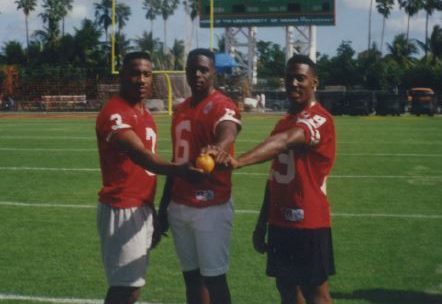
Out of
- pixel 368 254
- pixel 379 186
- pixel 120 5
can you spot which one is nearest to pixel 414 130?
pixel 379 186

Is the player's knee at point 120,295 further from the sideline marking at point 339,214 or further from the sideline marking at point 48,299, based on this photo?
the sideline marking at point 339,214

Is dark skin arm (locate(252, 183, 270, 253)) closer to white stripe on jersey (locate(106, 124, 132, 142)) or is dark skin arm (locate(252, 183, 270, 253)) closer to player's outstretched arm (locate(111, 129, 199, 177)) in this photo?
player's outstretched arm (locate(111, 129, 199, 177))

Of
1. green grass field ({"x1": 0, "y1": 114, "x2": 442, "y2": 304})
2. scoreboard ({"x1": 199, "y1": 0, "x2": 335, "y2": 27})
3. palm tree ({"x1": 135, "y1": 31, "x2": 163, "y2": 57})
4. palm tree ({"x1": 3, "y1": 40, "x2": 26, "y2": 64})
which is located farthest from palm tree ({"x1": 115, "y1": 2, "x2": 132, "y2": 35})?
green grass field ({"x1": 0, "y1": 114, "x2": 442, "y2": 304})

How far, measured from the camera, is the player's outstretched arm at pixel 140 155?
451cm

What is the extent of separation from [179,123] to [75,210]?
5.46 m

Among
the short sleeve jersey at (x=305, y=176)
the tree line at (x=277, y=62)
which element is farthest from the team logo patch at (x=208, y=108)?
Result: the tree line at (x=277, y=62)

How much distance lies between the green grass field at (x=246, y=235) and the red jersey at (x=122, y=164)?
5.29 feet

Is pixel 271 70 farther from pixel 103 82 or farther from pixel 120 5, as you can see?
pixel 103 82

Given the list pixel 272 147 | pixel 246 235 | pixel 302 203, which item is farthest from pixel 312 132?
pixel 246 235

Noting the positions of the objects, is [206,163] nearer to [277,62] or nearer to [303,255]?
[303,255]

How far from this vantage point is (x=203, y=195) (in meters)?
4.81

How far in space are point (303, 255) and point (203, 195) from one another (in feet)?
2.21

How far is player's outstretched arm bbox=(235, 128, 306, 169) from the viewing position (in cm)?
423

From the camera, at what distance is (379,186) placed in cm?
1230
